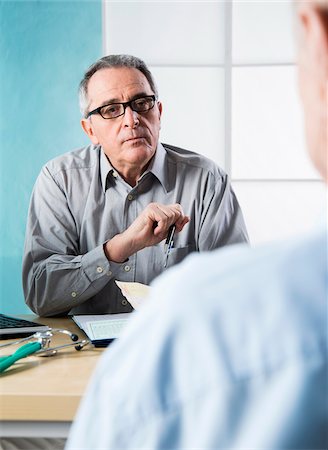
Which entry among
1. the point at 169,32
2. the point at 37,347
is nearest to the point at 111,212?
the point at 37,347

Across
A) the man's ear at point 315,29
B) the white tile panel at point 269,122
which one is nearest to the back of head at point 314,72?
the man's ear at point 315,29

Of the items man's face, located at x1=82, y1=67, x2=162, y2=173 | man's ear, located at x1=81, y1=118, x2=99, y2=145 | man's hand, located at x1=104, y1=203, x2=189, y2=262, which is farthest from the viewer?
man's ear, located at x1=81, y1=118, x2=99, y2=145

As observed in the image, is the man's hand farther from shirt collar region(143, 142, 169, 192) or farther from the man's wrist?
shirt collar region(143, 142, 169, 192)

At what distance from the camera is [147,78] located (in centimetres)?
236

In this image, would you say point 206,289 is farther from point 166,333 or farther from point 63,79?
point 63,79

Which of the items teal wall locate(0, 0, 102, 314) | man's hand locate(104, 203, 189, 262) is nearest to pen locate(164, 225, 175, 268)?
man's hand locate(104, 203, 189, 262)

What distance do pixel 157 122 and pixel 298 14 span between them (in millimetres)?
1939

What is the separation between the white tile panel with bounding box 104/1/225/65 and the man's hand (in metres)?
1.65

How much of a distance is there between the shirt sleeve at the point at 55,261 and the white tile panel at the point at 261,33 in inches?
58.6

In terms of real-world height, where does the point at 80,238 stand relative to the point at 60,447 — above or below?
above

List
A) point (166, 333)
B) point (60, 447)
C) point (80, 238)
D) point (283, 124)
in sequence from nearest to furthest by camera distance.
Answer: point (166, 333)
point (60, 447)
point (80, 238)
point (283, 124)

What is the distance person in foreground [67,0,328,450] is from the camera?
34 cm

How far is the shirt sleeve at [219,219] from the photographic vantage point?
2.26 m

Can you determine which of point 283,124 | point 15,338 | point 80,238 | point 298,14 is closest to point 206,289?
point 298,14
